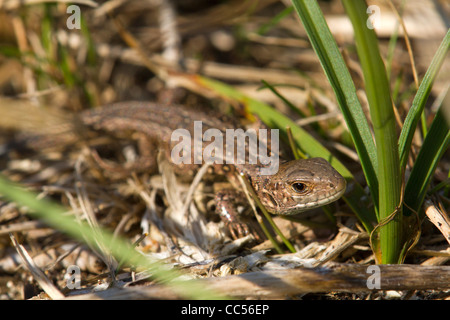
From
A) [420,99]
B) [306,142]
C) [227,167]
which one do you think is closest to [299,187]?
[306,142]

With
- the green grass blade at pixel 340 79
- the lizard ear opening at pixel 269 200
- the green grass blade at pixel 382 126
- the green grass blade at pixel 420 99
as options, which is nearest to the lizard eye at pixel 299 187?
the lizard ear opening at pixel 269 200

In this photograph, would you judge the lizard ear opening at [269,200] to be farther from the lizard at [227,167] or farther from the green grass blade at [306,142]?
the green grass blade at [306,142]

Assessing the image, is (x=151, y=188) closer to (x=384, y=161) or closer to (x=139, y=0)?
(x=384, y=161)

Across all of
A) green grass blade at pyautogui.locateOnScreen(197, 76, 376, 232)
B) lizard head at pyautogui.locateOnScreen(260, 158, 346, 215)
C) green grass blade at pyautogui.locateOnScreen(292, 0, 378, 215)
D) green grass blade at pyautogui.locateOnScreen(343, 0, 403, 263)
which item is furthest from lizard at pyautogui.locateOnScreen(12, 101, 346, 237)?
green grass blade at pyautogui.locateOnScreen(343, 0, 403, 263)

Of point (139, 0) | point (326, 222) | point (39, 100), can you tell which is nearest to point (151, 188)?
point (326, 222)

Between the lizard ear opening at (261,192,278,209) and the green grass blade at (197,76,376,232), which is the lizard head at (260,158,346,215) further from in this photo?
the green grass blade at (197,76,376,232)

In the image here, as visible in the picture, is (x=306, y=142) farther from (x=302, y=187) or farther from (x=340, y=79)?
(x=340, y=79)
